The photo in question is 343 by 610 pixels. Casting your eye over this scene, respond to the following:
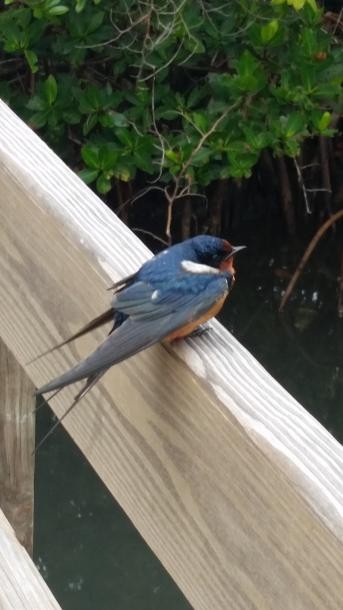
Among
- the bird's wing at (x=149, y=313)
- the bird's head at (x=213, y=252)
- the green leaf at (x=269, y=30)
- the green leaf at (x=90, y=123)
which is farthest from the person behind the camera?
the green leaf at (x=90, y=123)

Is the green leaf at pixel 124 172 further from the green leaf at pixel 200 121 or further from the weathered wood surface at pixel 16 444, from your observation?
the weathered wood surface at pixel 16 444

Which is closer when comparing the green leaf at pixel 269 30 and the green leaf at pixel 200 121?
the green leaf at pixel 269 30

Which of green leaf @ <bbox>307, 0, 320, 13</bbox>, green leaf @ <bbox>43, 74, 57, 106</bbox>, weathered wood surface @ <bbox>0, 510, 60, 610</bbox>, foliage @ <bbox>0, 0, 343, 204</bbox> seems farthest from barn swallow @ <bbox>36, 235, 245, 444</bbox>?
green leaf @ <bbox>43, 74, 57, 106</bbox>

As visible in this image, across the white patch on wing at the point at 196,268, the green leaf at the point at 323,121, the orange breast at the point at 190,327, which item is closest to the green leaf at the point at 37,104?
the green leaf at the point at 323,121

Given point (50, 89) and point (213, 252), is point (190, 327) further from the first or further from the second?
point (50, 89)

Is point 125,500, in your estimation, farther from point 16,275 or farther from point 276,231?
point 276,231

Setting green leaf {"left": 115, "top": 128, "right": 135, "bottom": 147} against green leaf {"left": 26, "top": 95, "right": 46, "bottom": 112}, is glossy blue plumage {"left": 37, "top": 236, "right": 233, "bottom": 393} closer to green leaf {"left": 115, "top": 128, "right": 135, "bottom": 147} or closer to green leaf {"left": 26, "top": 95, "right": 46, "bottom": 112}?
green leaf {"left": 115, "top": 128, "right": 135, "bottom": 147}

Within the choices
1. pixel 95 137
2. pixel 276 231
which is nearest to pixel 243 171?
pixel 95 137
